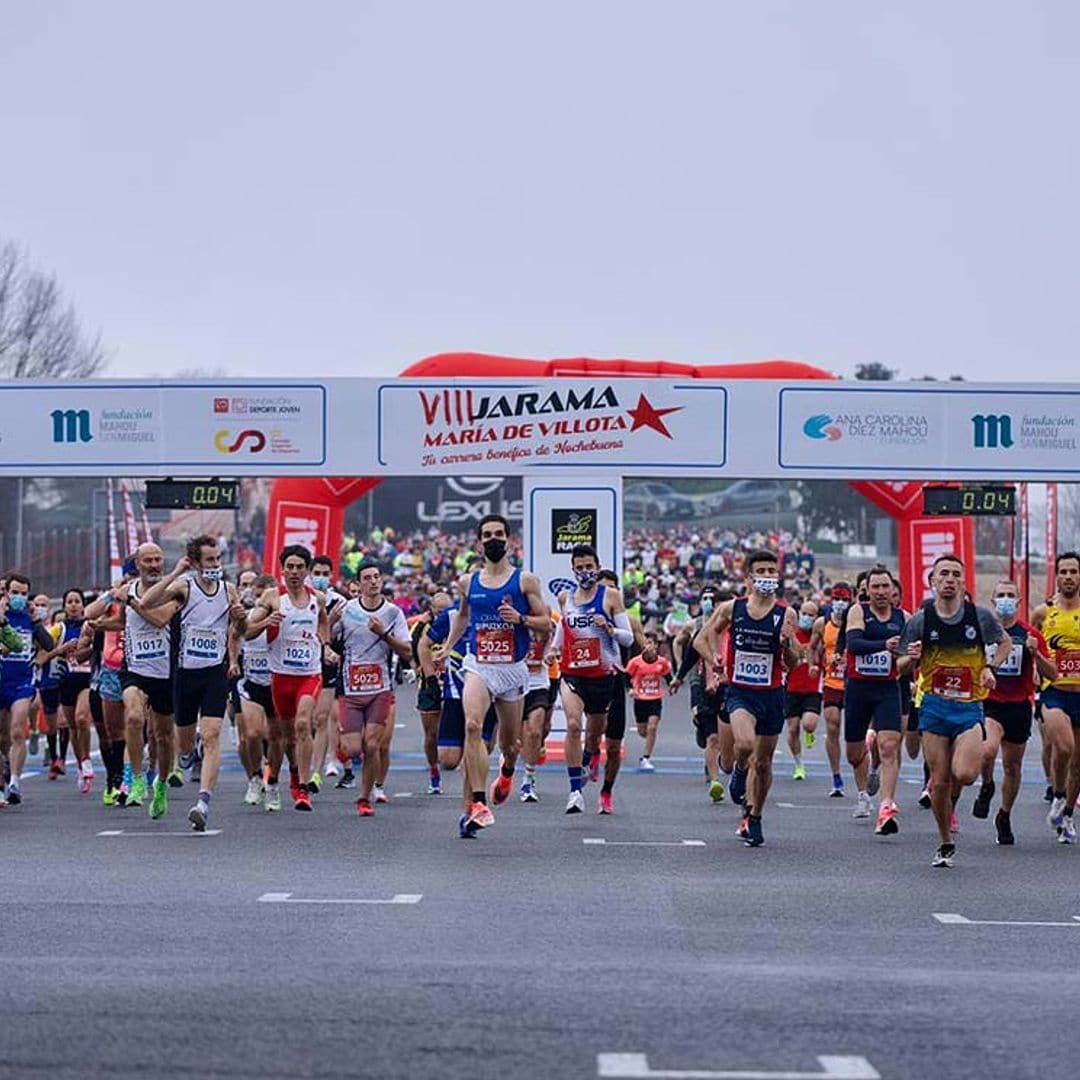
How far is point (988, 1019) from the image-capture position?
8070mm

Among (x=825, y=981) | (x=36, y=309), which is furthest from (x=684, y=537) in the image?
(x=825, y=981)

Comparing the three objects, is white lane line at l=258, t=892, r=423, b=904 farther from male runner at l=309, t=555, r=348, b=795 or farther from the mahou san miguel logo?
the mahou san miguel logo

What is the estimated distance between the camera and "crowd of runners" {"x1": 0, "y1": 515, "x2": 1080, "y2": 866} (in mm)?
15602

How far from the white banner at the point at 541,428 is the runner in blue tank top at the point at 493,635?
35.8ft

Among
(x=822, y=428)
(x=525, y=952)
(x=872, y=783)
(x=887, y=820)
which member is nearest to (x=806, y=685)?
(x=872, y=783)

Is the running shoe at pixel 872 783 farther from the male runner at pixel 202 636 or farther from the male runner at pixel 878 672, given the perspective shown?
the male runner at pixel 202 636

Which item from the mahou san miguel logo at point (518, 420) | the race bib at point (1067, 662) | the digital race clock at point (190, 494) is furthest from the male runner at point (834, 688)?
the digital race clock at point (190, 494)

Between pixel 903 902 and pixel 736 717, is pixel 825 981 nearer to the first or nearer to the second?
pixel 903 902

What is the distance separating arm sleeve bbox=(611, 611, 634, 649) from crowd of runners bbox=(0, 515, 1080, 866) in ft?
0.06

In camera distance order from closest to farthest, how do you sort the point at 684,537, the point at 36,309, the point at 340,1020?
1. the point at 340,1020
2. the point at 36,309
3. the point at 684,537

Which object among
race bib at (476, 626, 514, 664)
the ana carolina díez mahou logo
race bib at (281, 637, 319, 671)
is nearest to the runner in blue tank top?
race bib at (476, 626, 514, 664)

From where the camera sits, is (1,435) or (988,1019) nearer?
(988,1019)

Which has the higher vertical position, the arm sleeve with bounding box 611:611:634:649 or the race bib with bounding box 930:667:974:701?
the arm sleeve with bounding box 611:611:634:649

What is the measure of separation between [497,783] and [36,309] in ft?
154
